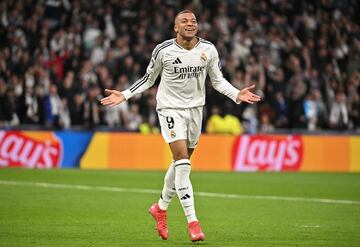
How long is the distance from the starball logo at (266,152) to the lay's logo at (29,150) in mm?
5326

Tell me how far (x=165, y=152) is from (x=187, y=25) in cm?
1508

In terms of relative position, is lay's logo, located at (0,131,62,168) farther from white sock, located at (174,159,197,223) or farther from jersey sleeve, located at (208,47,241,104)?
white sock, located at (174,159,197,223)

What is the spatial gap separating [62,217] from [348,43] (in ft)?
67.0

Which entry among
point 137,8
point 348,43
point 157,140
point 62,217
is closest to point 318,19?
point 348,43

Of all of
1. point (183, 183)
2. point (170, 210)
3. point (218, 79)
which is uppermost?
point (218, 79)

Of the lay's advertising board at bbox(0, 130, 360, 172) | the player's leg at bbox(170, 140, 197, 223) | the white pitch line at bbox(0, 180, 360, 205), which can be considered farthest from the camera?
the lay's advertising board at bbox(0, 130, 360, 172)

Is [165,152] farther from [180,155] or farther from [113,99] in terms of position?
[180,155]

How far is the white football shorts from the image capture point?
10.5 meters

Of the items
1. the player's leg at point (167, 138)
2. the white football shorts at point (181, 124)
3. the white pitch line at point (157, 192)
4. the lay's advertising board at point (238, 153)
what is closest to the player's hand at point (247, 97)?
the white football shorts at point (181, 124)

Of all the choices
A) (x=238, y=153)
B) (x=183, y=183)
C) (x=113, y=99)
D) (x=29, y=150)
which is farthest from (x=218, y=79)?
(x=238, y=153)

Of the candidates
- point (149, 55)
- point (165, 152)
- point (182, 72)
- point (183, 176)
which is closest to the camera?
point (183, 176)

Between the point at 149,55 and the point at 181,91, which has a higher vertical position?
the point at 181,91

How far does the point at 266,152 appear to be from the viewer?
26016 millimetres

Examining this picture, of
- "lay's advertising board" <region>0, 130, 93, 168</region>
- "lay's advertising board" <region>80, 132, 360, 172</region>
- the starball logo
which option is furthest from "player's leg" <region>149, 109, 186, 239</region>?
the starball logo
